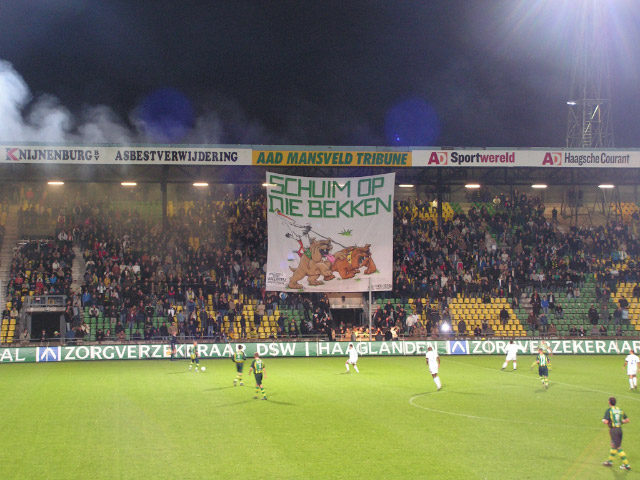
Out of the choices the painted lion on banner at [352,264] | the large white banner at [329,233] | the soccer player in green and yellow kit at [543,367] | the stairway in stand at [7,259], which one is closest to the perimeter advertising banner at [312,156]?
the large white banner at [329,233]

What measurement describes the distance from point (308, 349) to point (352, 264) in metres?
5.90

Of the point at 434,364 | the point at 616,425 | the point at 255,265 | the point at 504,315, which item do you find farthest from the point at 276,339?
the point at 616,425

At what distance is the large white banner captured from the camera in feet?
154

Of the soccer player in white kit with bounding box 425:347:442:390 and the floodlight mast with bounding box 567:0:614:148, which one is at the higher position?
the floodlight mast with bounding box 567:0:614:148

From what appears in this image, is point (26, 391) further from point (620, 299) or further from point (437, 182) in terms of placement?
point (620, 299)

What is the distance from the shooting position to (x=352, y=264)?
47.1 meters

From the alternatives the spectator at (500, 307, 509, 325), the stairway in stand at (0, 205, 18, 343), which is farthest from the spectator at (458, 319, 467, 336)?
the stairway in stand at (0, 205, 18, 343)

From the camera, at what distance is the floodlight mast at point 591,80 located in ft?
187

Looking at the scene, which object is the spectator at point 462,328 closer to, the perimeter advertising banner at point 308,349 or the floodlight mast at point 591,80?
the perimeter advertising banner at point 308,349

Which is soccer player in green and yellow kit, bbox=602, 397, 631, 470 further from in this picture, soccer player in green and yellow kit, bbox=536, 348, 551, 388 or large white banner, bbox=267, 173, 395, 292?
large white banner, bbox=267, 173, 395, 292

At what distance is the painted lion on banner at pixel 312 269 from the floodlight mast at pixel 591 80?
2669 centimetres

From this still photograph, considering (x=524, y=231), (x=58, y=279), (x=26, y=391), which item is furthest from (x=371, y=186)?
(x=26, y=391)

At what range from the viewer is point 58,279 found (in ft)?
160

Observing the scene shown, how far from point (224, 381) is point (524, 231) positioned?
31638 mm
